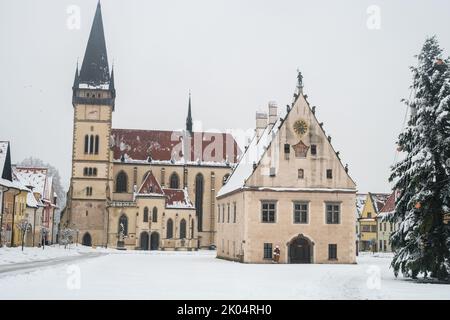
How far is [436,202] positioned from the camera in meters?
27.9

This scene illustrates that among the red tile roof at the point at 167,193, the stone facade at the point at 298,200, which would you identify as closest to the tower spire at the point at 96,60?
the red tile roof at the point at 167,193

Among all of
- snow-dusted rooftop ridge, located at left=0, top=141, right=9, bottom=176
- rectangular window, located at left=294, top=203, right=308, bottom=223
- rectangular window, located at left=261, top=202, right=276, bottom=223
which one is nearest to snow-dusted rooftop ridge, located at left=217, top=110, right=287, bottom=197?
rectangular window, located at left=261, top=202, right=276, bottom=223

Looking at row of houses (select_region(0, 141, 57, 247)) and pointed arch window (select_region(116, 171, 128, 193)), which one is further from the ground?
pointed arch window (select_region(116, 171, 128, 193))

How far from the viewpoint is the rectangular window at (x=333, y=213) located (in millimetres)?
45500

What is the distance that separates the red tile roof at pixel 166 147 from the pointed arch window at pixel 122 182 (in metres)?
2.71

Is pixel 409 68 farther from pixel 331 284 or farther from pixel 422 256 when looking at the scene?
pixel 331 284

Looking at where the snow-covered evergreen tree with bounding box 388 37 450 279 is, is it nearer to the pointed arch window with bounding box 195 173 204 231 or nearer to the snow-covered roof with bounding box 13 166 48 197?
the snow-covered roof with bounding box 13 166 48 197

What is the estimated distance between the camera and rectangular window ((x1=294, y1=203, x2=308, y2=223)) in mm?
45094

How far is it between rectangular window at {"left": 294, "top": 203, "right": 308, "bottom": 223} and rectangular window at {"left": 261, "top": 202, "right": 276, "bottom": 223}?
175cm

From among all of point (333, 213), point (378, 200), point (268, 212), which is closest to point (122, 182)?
point (378, 200)

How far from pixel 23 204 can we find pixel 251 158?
96.5ft

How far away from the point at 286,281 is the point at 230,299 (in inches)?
339
